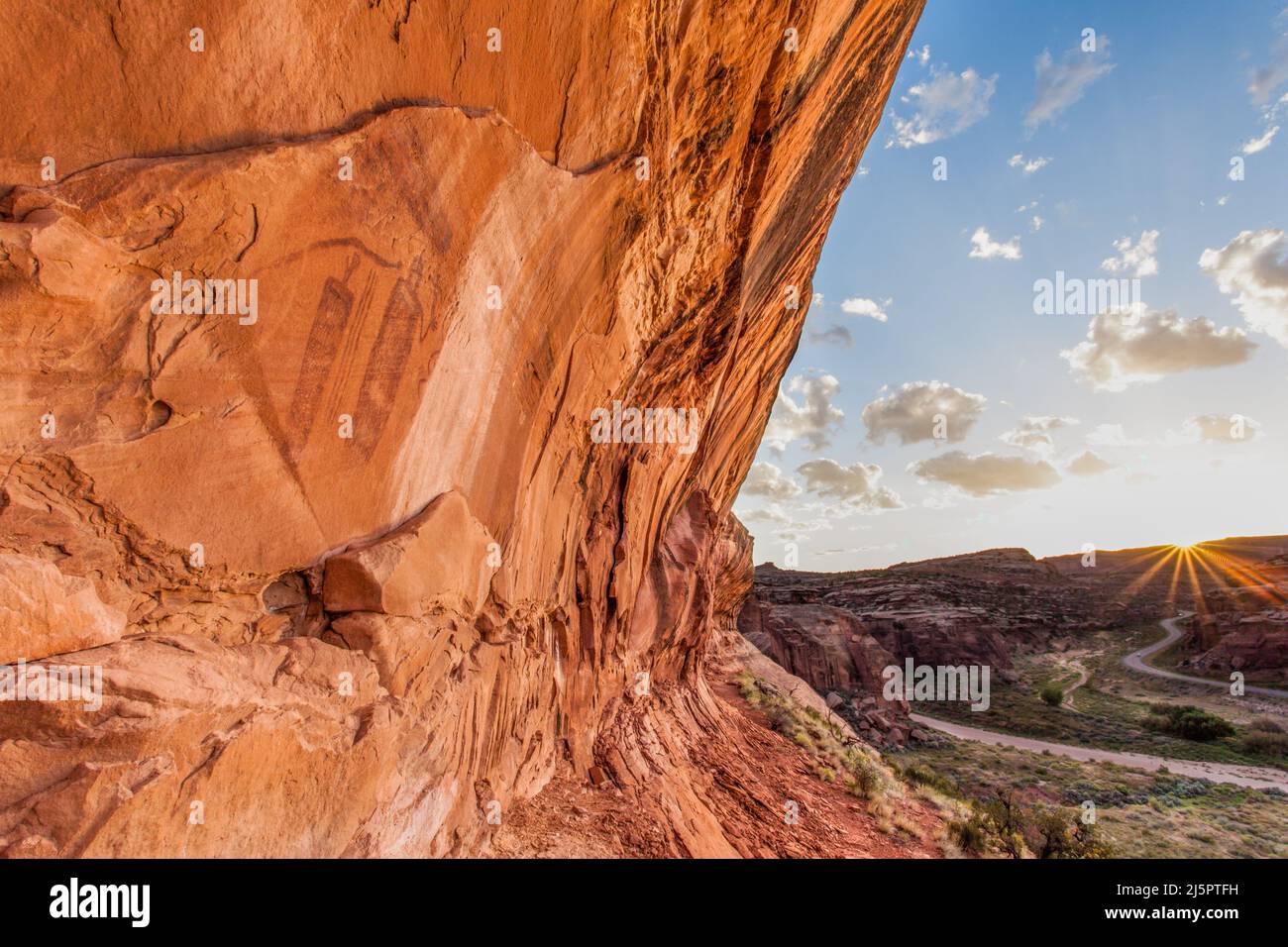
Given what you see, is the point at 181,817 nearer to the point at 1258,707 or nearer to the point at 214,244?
the point at 214,244

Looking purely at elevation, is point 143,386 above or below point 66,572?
above

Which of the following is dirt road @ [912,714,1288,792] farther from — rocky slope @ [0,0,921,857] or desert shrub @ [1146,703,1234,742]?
rocky slope @ [0,0,921,857]

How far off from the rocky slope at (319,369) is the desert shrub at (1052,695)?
41.3m

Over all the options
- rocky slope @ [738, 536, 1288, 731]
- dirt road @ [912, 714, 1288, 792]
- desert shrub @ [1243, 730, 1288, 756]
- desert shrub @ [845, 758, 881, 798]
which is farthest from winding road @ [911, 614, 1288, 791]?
desert shrub @ [845, 758, 881, 798]

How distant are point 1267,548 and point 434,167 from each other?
14412cm

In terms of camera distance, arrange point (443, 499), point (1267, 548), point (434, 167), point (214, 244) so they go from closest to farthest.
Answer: point (214, 244) < point (434, 167) < point (443, 499) < point (1267, 548)

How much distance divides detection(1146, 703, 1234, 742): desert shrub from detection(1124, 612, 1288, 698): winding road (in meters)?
9.85

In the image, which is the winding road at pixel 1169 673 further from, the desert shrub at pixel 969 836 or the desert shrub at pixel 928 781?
the desert shrub at pixel 969 836

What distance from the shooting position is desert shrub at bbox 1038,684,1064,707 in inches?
1512

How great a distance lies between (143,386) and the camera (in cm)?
293

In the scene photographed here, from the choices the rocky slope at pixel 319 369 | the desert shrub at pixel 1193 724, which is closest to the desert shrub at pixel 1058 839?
the rocky slope at pixel 319 369

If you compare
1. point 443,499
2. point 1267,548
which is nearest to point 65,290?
point 443,499

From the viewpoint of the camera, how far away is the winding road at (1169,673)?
39.4 meters

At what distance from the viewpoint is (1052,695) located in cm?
3866
